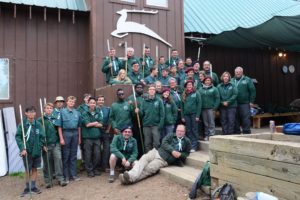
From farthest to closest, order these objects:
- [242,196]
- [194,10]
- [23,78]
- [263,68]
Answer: [263,68] < [194,10] < [23,78] < [242,196]

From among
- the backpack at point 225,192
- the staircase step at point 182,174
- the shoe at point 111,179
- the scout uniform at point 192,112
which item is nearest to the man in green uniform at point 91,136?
the shoe at point 111,179

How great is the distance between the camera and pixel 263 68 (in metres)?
13.6

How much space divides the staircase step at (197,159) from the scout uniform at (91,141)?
1.94 metres

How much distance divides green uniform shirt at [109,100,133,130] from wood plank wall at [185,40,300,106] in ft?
17.9

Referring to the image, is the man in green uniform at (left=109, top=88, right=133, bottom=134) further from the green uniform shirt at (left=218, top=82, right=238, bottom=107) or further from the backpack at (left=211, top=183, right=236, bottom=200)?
the backpack at (left=211, top=183, right=236, bottom=200)

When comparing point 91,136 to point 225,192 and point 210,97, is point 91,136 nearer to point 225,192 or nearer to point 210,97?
point 210,97

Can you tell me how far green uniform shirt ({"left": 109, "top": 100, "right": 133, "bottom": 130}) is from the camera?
293 inches

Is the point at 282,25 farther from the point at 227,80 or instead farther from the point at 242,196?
the point at 242,196

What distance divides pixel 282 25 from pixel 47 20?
6.13 m

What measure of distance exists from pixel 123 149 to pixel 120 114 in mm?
756

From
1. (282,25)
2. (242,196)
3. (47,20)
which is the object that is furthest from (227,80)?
(47,20)

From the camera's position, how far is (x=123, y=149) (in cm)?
714

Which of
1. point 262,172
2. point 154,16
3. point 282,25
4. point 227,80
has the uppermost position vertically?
point 154,16

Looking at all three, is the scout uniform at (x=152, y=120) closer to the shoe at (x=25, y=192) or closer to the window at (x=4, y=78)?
the shoe at (x=25, y=192)
